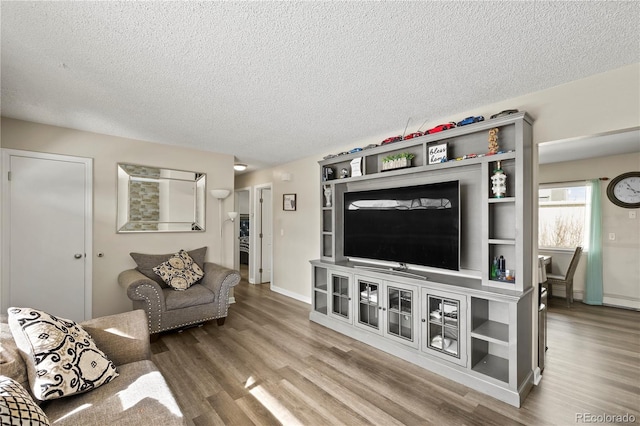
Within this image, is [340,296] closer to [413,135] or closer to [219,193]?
[413,135]

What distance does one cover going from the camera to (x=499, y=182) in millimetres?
2395

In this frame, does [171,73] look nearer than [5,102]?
Yes

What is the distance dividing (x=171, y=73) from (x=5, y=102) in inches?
75.8

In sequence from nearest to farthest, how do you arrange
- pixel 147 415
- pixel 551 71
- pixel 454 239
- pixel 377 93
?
1. pixel 147 415
2. pixel 551 71
3. pixel 377 93
4. pixel 454 239

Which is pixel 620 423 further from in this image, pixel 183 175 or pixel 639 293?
pixel 183 175

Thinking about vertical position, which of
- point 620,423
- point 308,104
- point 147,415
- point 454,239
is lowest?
point 620,423

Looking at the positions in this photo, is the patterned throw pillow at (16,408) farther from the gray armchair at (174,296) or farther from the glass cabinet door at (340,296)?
the glass cabinet door at (340,296)

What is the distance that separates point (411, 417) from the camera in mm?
1969

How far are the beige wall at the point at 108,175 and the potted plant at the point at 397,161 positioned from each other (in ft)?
9.50

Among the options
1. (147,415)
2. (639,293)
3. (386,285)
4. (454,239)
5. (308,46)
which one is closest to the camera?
(147,415)

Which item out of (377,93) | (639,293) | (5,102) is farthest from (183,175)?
(639,293)

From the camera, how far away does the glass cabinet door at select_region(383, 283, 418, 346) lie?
2.75 meters

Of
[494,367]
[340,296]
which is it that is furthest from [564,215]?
[340,296]

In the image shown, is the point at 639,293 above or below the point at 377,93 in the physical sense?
below
